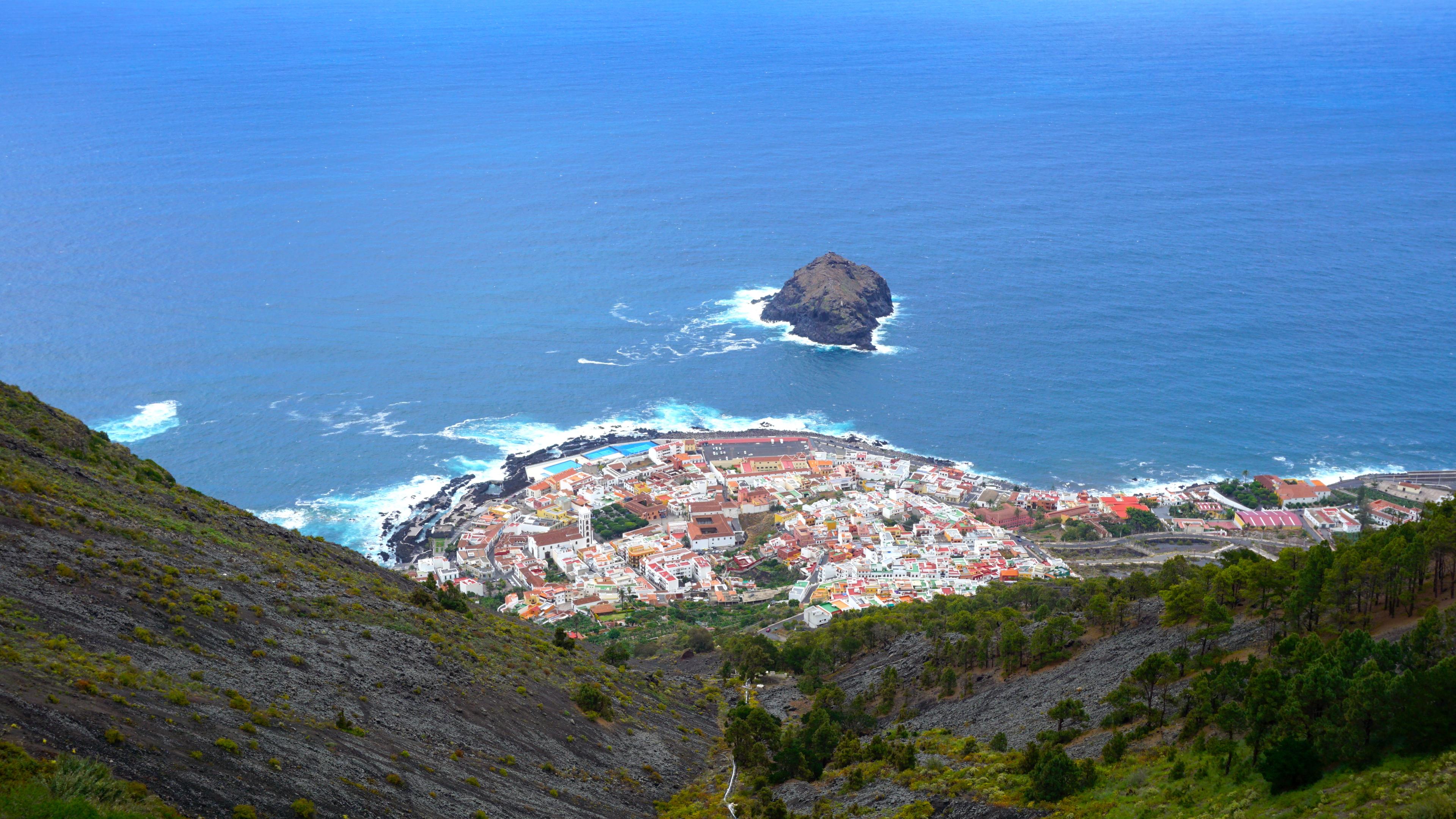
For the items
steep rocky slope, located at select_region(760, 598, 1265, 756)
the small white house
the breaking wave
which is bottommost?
steep rocky slope, located at select_region(760, 598, 1265, 756)

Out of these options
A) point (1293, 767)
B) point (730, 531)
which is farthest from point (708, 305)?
point (1293, 767)

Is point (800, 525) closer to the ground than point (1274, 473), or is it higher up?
closer to the ground

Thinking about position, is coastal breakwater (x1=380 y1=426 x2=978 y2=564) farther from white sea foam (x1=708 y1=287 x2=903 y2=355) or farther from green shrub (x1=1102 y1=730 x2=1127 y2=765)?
green shrub (x1=1102 y1=730 x2=1127 y2=765)

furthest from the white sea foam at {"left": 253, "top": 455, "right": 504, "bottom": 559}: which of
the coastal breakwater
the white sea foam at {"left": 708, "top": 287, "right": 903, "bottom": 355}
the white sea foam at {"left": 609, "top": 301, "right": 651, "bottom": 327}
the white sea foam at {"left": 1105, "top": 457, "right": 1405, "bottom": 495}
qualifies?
the white sea foam at {"left": 1105, "top": 457, "right": 1405, "bottom": 495}

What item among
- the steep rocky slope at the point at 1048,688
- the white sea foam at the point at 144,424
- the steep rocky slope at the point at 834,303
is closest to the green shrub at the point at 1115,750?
the steep rocky slope at the point at 1048,688

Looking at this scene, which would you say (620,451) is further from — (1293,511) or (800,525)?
(1293,511)
